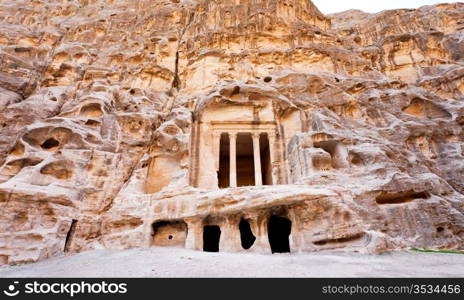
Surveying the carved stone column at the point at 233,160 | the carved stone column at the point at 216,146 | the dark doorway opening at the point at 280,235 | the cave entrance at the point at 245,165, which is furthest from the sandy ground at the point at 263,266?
the cave entrance at the point at 245,165

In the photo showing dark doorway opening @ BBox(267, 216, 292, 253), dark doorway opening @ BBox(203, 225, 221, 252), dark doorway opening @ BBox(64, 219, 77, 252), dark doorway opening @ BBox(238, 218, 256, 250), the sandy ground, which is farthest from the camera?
dark doorway opening @ BBox(203, 225, 221, 252)

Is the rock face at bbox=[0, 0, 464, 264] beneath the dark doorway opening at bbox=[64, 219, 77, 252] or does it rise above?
above

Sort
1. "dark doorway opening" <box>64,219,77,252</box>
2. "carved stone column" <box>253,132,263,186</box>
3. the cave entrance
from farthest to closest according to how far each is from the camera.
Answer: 1. the cave entrance
2. "carved stone column" <box>253,132,263,186</box>
3. "dark doorway opening" <box>64,219,77,252</box>

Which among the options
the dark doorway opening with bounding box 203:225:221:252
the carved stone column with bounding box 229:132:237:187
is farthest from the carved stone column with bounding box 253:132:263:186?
the dark doorway opening with bounding box 203:225:221:252

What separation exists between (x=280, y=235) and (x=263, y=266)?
7717 mm

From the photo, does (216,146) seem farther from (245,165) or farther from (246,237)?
(246,237)

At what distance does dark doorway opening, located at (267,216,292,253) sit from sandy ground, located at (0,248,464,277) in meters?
4.82

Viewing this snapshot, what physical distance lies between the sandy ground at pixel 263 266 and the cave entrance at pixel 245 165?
11.7 metres

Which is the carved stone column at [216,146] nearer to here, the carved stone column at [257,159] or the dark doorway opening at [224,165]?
the dark doorway opening at [224,165]

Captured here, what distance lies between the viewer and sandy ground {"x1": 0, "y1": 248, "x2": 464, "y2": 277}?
597cm

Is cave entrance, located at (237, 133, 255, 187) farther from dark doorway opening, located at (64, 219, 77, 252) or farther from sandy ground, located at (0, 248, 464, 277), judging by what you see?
sandy ground, located at (0, 248, 464, 277)

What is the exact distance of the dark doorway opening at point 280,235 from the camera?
13.3 meters

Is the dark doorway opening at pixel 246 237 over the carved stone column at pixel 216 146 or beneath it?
beneath

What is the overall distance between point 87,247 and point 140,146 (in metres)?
6.04
